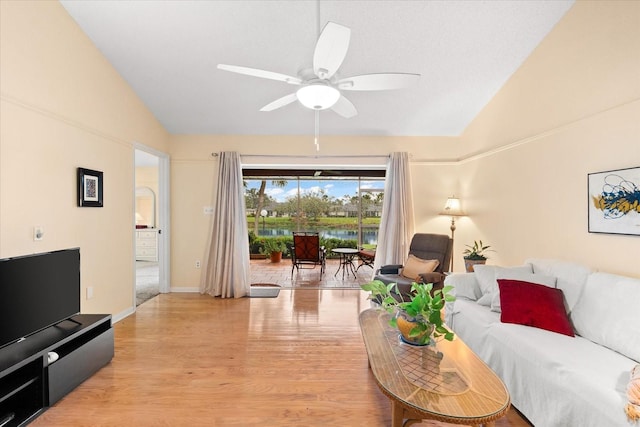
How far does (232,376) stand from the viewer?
8.04 feet

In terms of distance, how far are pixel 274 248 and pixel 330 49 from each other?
679cm

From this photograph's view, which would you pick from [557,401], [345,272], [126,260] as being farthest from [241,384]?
[345,272]

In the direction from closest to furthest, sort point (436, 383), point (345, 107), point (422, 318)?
1. point (436, 383)
2. point (422, 318)
3. point (345, 107)

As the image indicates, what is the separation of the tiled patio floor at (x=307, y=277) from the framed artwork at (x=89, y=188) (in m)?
3.03

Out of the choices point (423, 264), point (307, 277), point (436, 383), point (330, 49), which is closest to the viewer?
point (436, 383)

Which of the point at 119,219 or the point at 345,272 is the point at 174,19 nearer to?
the point at 119,219

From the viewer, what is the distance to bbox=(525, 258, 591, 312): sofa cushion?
235 centimetres

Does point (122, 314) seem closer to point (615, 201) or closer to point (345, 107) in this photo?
point (345, 107)

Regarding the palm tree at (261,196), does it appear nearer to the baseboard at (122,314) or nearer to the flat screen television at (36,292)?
the baseboard at (122,314)

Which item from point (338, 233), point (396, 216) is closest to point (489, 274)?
point (396, 216)

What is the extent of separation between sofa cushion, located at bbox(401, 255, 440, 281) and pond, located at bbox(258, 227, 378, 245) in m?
4.14

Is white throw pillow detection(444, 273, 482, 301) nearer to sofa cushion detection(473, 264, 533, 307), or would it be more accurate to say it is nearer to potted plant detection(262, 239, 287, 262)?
sofa cushion detection(473, 264, 533, 307)

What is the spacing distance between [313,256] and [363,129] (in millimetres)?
2561

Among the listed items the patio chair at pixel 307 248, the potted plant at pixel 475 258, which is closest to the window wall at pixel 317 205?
the patio chair at pixel 307 248
